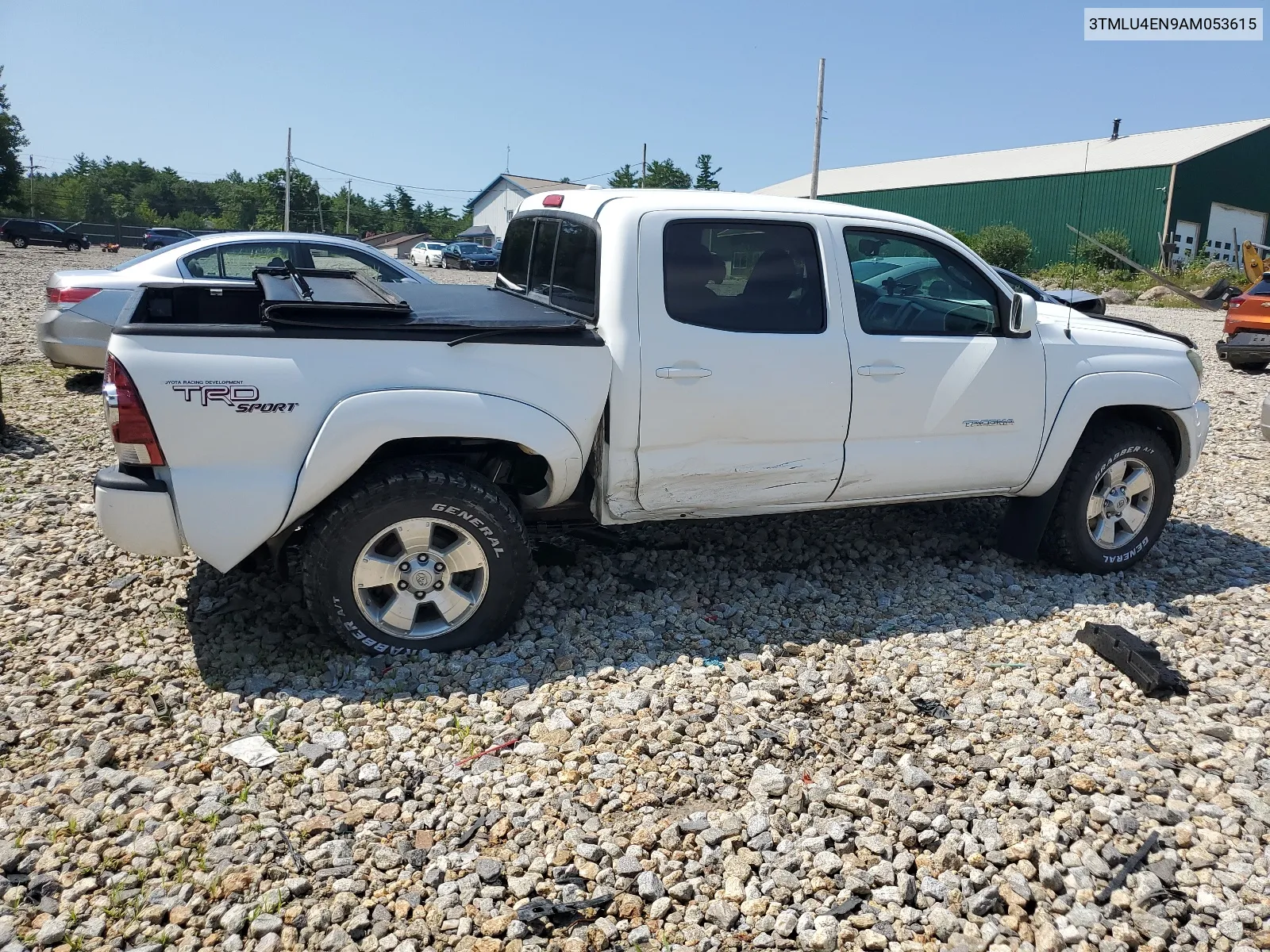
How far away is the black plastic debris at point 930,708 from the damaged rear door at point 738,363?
1.21 metres

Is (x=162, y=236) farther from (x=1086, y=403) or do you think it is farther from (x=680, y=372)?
(x=1086, y=403)

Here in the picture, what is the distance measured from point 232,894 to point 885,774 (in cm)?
228

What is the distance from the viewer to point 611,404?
4.39 metres

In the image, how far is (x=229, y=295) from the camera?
502 cm

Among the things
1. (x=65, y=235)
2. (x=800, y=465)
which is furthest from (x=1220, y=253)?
(x=65, y=235)

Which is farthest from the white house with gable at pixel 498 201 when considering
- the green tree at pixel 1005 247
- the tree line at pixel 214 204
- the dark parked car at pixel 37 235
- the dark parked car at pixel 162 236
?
the green tree at pixel 1005 247

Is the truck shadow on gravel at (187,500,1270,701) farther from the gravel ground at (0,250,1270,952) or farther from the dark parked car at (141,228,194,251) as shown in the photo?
the dark parked car at (141,228,194,251)

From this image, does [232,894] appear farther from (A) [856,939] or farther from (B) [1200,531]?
(B) [1200,531]

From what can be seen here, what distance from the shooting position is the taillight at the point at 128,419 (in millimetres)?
3734

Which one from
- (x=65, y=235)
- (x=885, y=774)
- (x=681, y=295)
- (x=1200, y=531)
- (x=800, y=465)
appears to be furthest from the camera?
(x=65, y=235)

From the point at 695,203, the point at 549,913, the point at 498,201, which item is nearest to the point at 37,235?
the point at 498,201

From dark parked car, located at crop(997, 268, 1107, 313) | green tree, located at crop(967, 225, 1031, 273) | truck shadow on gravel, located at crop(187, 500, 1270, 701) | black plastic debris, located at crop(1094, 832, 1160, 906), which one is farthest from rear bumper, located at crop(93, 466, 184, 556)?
green tree, located at crop(967, 225, 1031, 273)

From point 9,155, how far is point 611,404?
64058mm

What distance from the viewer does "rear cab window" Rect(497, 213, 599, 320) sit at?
4656 millimetres
